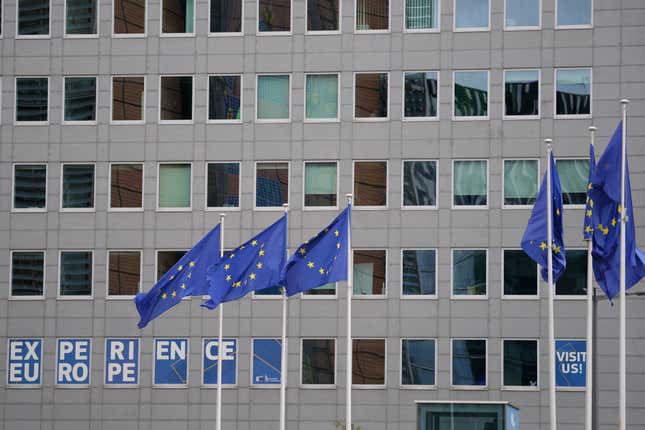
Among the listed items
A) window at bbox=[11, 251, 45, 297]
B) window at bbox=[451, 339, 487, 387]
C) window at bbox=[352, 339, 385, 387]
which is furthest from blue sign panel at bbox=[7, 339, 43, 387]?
window at bbox=[451, 339, 487, 387]

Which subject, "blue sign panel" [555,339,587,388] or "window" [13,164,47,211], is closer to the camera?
"blue sign panel" [555,339,587,388]

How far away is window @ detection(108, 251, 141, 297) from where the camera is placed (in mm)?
58031

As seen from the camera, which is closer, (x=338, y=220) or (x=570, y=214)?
(x=338, y=220)

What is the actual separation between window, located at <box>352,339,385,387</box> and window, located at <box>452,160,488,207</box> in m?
6.31

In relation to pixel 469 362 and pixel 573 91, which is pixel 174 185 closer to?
pixel 469 362

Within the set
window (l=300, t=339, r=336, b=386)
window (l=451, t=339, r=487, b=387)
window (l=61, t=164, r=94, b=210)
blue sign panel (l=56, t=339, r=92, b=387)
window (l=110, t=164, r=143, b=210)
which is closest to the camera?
window (l=451, t=339, r=487, b=387)

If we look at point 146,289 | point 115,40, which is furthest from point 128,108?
point 146,289

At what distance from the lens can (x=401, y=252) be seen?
56.9 meters

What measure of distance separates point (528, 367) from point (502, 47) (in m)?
12.4

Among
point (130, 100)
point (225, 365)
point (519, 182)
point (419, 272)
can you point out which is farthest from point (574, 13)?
point (225, 365)

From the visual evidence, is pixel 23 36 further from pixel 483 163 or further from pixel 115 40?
pixel 483 163

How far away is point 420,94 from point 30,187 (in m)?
16.0

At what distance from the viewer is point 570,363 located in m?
56.0

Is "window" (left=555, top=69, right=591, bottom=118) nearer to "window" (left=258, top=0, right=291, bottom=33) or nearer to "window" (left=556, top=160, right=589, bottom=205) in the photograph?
"window" (left=556, top=160, right=589, bottom=205)
